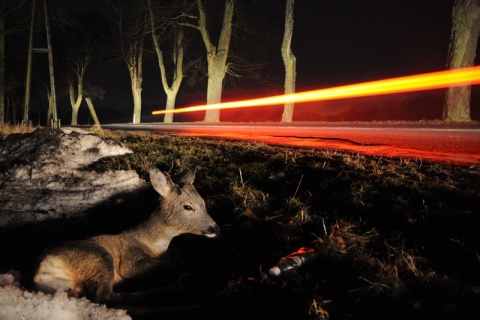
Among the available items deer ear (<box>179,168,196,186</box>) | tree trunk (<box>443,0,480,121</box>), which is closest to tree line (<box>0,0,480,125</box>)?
tree trunk (<box>443,0,480,121</box>)

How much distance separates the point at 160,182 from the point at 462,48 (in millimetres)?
13061

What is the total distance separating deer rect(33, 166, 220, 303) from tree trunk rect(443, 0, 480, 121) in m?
11.5

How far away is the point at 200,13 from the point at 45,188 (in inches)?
686

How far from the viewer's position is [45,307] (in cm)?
267

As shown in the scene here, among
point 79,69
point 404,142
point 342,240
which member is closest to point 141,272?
point 342,240

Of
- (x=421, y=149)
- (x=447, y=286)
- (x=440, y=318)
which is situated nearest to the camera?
(x=440, y=318)

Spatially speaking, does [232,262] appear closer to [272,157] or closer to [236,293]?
[236,293]

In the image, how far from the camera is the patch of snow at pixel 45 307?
8.50 feet

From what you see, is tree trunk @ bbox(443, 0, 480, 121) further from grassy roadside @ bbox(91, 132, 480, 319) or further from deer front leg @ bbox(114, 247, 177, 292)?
deer front leg @ bbox(114, 247, 177, 292)

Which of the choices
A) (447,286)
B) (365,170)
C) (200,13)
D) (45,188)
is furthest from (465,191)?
(200,13)

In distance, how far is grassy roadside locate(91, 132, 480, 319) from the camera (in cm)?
256

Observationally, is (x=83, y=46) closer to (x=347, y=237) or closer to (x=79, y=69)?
(x=79, y=69)

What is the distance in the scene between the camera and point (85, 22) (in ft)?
118

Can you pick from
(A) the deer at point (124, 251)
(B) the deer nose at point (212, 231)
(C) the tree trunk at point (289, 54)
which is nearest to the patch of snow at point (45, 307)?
(A) the deer at point (124, 251)
